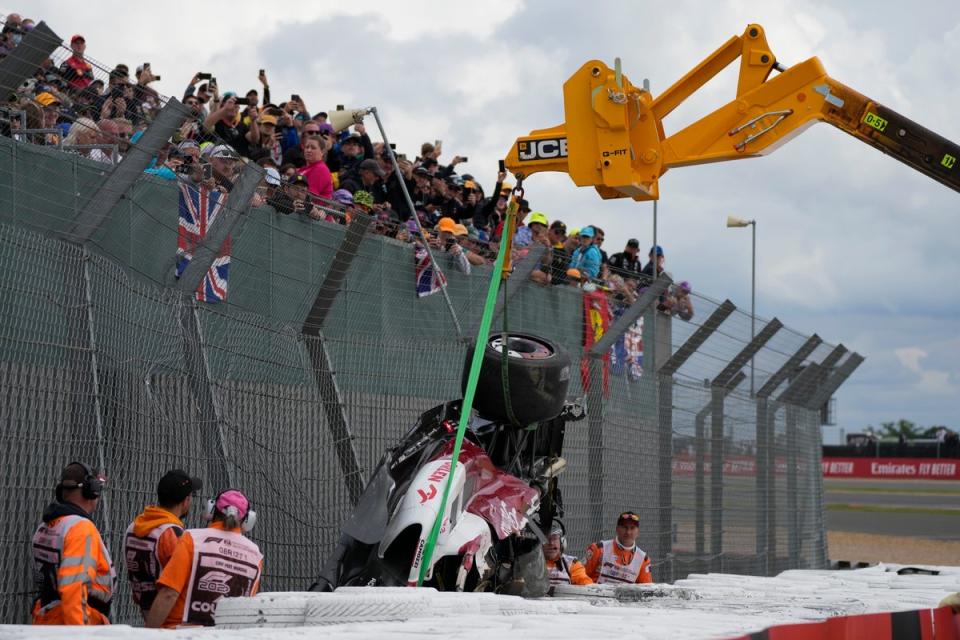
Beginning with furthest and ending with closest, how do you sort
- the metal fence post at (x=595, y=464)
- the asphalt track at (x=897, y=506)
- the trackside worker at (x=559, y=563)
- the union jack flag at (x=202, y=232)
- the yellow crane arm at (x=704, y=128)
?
the asphalt track at (x=897, y=506) → the metal fence post at (x=595, y=464) → the yellow crane arm at (x=704, y=128) → the trackside worker at (x=559, y=563) → the union jack flag at (x=202, y=232)

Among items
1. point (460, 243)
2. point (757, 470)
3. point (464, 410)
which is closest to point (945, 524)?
point (757, 470)

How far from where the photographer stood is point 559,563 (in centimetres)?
910

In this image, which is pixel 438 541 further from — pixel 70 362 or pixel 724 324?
pixel 724 324

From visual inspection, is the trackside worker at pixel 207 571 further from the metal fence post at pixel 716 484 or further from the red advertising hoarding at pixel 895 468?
the red advertising hoarding at pixel 895 468

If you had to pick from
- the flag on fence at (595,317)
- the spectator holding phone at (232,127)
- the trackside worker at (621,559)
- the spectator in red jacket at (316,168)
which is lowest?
the trackside worker at (621,559)

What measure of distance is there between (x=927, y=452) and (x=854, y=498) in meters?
11.0

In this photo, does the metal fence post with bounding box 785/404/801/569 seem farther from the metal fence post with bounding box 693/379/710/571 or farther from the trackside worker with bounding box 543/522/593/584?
the trackside worker with bounding box 543/522/593/584

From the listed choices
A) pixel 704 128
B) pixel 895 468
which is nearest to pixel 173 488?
pixel 704 128

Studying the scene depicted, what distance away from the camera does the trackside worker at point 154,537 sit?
6277 mm

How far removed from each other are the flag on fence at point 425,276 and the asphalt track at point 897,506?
Answer: 1902 cm

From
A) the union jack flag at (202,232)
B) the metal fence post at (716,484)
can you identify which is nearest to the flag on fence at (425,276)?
the union jack flag at (202,232)

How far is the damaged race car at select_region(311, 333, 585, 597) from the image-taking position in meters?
6.84

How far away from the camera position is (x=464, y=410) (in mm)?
7152

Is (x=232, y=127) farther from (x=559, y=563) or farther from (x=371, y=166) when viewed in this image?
(x=559, y=563)
